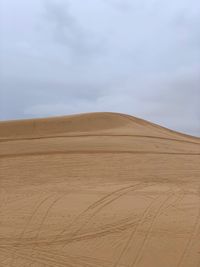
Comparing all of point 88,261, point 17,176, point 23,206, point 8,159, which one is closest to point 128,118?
point 8,159

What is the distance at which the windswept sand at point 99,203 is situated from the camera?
20.1 feet

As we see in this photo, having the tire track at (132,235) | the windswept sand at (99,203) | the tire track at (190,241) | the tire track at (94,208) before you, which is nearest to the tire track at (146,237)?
the windswept sand at (99,203)

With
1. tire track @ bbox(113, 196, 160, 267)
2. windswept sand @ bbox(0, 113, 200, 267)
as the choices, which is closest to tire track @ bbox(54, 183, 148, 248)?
windswept sand @ bbox(0, 113, 200, 267)

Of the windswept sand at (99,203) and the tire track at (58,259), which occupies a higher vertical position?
the windswept sand at (99,203)

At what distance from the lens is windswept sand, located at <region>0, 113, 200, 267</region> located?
6.12 m

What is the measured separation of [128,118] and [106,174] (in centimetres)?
930

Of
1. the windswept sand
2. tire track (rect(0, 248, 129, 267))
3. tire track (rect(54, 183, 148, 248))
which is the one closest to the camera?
tire track (rect(0, 248, 129, 267))

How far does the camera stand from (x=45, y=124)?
62.4 feet

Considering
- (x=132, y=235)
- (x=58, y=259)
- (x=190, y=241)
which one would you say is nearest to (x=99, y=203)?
(x=132, y=235)

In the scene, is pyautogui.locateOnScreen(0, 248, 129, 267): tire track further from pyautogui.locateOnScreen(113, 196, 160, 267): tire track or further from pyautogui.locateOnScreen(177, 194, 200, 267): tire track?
pyautogui.locateOnScreen(177, 194, 200, 267): tire track

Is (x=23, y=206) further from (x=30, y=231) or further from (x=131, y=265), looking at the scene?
(x=131, y=265)

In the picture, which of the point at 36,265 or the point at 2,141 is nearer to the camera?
the point at 36,265

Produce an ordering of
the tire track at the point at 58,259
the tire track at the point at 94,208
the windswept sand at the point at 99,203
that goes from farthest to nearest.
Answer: the tire track at the point at 94,208 < the windswept sand at the point at 99,203 < the tire track at the point at 58,259

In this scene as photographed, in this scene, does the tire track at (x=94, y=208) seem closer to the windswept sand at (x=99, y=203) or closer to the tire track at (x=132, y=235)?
the windswept sand at (x=99, y=203)
